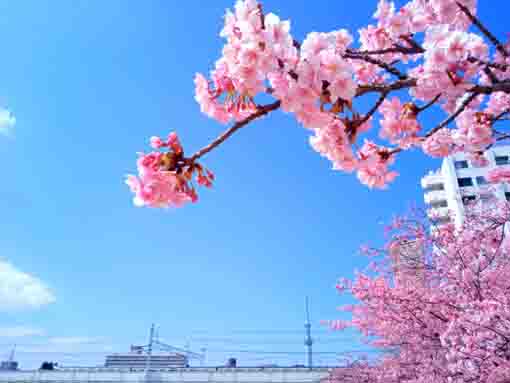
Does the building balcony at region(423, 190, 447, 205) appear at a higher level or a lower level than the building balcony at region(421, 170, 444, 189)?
lower

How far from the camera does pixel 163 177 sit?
4.98ft

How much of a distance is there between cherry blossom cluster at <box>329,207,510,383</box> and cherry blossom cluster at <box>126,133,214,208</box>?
4084 mm

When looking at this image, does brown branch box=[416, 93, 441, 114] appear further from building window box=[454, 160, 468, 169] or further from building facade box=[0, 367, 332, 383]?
building window box=[454, 160, 468, 169]

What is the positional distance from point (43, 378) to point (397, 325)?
21808 mm

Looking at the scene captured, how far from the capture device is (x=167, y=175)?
1.51m

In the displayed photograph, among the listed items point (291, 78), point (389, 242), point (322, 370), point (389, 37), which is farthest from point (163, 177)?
point (322, 370)

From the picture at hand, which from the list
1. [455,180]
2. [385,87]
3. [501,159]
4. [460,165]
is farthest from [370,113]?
[460,165]

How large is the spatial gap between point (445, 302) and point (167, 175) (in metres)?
5.16

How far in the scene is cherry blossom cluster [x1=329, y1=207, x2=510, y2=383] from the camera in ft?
14.1

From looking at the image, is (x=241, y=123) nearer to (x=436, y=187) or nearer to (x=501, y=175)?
(x=501, y=175)

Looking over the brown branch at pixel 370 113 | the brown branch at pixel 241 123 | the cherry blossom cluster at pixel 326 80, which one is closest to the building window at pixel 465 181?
the cherry blossom cluster at pixel 326 80

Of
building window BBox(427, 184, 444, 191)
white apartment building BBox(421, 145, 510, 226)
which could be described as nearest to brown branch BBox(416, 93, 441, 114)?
white apartment building BBox(421, 145, 510, 226)

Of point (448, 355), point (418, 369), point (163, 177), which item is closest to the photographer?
point (163, 177)

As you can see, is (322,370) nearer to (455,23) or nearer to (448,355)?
(448,355)
